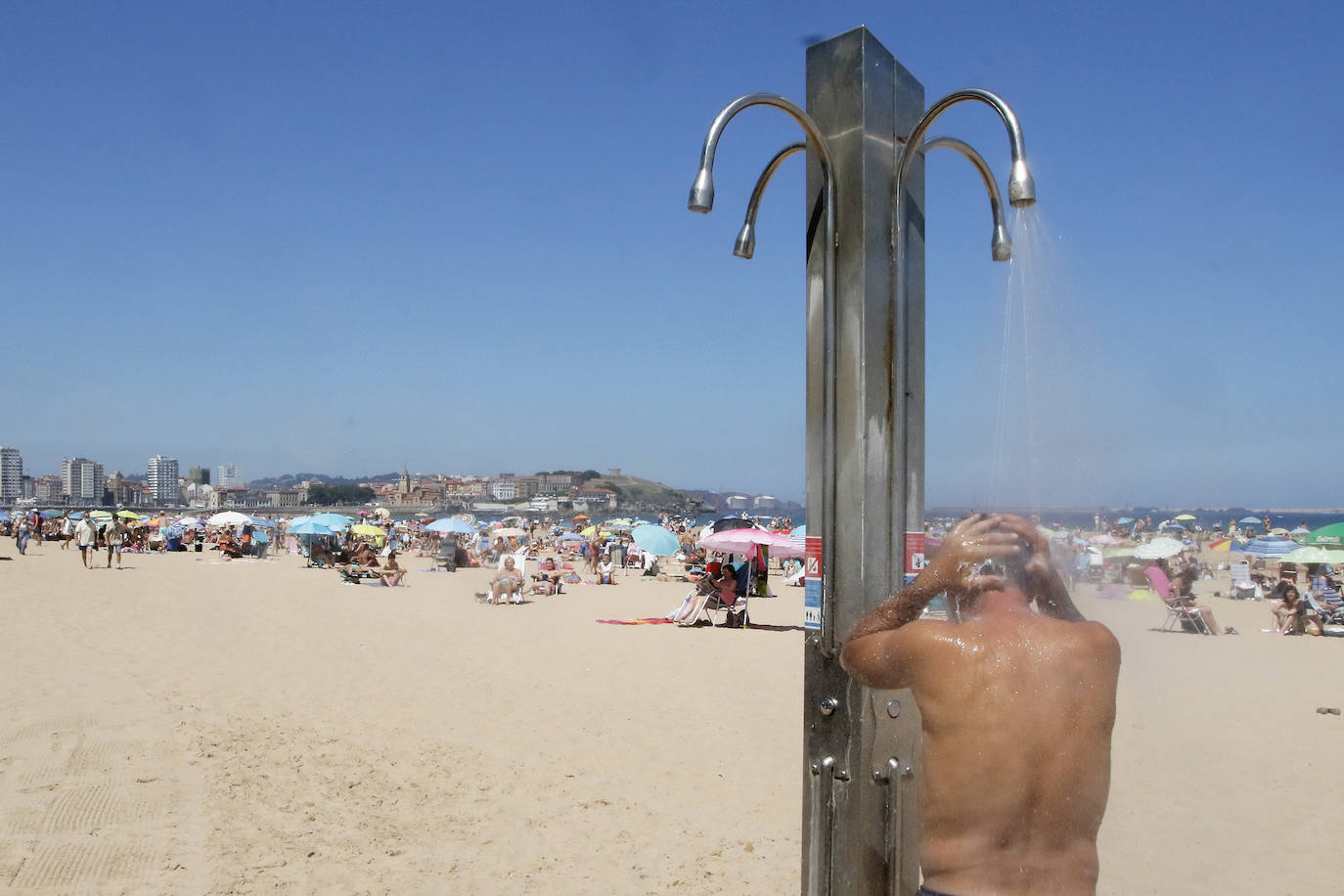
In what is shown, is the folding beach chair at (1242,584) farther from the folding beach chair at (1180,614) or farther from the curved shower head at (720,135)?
the curved shower head at (720,135)

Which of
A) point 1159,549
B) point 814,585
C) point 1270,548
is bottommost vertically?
point 1270,548

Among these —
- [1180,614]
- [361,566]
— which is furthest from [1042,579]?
[361,566]

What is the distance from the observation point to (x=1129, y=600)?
3.66m

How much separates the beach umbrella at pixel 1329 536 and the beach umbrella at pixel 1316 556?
0.26m

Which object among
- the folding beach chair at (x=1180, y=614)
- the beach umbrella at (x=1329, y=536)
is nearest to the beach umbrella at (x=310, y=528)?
the folding beach chair at (x=1180, y=614)

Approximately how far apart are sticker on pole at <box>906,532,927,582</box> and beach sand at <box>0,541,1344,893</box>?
48cm

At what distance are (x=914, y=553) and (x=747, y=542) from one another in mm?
13374

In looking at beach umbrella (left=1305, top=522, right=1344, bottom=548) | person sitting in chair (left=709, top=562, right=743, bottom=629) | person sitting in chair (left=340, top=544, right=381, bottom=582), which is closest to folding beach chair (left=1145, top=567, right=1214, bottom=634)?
person sitting in chair (left=709, top=562, right=743, bottom=629)

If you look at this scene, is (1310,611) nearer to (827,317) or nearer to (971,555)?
(827,317)

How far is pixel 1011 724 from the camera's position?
2271 millimetres

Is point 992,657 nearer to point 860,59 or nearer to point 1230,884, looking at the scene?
point 860,59

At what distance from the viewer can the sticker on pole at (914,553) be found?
304cm

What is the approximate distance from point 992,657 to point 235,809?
482 centimetres

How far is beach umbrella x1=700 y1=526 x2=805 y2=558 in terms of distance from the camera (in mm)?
16219
